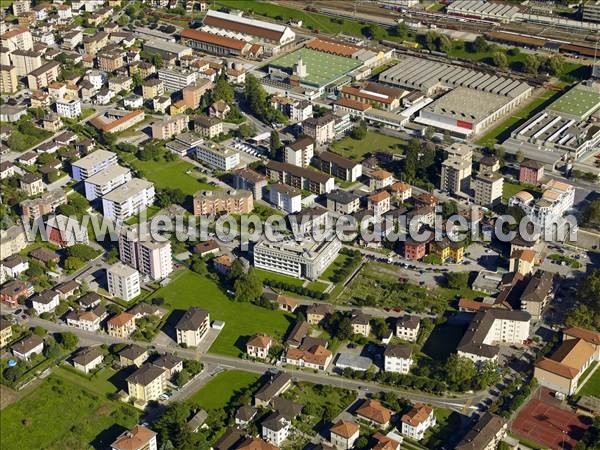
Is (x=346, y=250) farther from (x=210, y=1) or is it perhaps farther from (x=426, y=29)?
(x=210, y=1)

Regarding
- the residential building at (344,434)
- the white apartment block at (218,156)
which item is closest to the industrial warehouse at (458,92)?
the white apartment block at (218,156)

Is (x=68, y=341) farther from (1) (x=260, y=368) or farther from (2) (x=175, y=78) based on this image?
(2) (x=175, y=78)

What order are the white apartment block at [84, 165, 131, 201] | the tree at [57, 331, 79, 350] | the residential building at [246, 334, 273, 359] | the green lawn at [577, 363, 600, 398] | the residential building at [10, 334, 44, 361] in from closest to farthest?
the green lawn at [577, 363, 600, 398] → the residential building at [246, 334, 273, 359] → the residential building at [10, 334, 44, 361] → the tree at [57, 331, 79, 350] → the white apartment block at [84, 165, 131, 201]

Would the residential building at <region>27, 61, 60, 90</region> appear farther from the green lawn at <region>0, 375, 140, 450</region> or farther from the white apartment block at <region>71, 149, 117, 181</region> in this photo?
the green lawn at <region>0, 375, 140, 450</region>

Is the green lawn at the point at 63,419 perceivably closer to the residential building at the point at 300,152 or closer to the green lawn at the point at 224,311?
the green lawn at the point at 224,311

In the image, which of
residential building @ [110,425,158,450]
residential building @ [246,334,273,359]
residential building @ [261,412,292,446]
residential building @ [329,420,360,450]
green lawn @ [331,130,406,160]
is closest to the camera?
residential building @ [110,425,158,450]

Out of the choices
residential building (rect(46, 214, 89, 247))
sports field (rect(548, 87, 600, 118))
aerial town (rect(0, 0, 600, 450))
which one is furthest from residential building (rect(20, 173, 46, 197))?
sports field (rect(548, 87, 600, 118))

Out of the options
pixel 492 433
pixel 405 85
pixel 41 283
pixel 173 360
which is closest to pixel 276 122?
pixel 405 85

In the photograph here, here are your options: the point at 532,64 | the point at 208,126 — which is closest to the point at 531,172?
the point at 532,64
